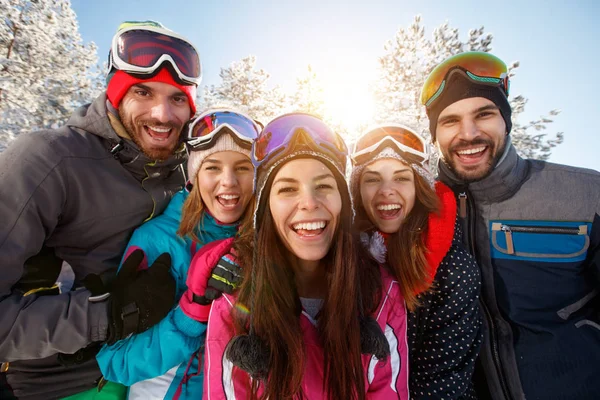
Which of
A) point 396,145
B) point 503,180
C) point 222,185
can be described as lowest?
point 503,180

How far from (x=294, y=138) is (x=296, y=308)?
1365 millimetres

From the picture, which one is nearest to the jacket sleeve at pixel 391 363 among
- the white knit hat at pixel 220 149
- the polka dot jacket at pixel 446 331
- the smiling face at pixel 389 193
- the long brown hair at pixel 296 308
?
the long brown hair at pixel 296 308

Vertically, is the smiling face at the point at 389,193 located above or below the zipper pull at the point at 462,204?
above

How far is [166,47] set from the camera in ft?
10.5

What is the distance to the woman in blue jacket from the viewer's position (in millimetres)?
2352

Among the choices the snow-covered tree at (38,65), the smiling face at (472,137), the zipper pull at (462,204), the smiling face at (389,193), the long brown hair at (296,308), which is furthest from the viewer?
the snow-covered tree at (38,65)

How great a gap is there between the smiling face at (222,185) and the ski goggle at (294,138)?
0.53 metres

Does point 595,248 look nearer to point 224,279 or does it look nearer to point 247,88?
point 224,279

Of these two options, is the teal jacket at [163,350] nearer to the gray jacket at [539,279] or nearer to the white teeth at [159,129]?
the white teeth at [159,129]

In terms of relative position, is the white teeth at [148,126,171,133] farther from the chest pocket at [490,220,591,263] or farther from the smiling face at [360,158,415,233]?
the chest pocket at [490,220,591,263]

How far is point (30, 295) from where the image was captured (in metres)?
2.41

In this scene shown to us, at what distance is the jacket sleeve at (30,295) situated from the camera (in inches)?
88.0


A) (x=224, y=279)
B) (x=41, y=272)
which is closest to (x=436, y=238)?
(x=224, y=279)

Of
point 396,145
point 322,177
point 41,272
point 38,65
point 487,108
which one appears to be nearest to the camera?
point 322,177
